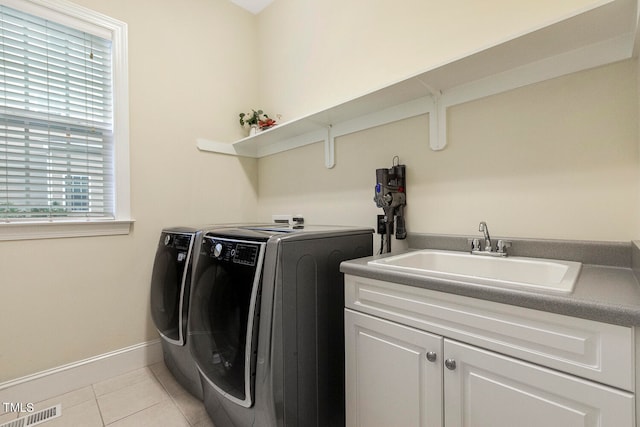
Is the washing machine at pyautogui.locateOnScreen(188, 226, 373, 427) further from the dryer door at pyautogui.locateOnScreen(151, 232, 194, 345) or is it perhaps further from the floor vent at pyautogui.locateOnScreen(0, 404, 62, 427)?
the floor vent at pyautogui.locateOnScreen(0, 404, 62, 427)

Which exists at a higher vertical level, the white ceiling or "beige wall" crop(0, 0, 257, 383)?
the white ceiling

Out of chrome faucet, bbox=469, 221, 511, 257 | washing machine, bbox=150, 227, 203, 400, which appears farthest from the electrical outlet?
washing machine, bbox=150, 227, 203, 400

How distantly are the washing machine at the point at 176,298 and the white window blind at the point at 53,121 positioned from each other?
56cm

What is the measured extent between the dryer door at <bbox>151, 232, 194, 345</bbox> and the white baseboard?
0.43 meters

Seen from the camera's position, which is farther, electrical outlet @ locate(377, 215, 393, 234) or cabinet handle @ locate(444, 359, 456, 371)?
electrical outlet @ locate(377, 215, 393, 234)

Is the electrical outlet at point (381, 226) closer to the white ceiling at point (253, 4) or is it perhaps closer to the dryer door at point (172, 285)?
the dryer door at point (172, 285)

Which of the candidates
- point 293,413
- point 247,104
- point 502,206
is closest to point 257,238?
point 293,413

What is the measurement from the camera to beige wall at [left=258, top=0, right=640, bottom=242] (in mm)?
1139

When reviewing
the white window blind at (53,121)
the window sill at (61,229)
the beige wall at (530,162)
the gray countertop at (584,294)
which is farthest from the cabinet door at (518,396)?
the white window blind at (53,121)

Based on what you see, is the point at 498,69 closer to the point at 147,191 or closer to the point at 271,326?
the point at 271,326

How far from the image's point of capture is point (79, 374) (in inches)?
72.4

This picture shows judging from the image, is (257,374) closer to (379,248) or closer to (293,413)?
(293,413)

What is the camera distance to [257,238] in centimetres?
123

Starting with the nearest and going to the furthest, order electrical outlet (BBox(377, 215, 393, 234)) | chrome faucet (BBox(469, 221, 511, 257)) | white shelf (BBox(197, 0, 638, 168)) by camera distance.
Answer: white shelf (BBox(197, 0, 638, 168)) → chrome faucet (BBox(469, 221, 511, 257)) → electrical outlet (BBox(377, 215, 393, 234))
